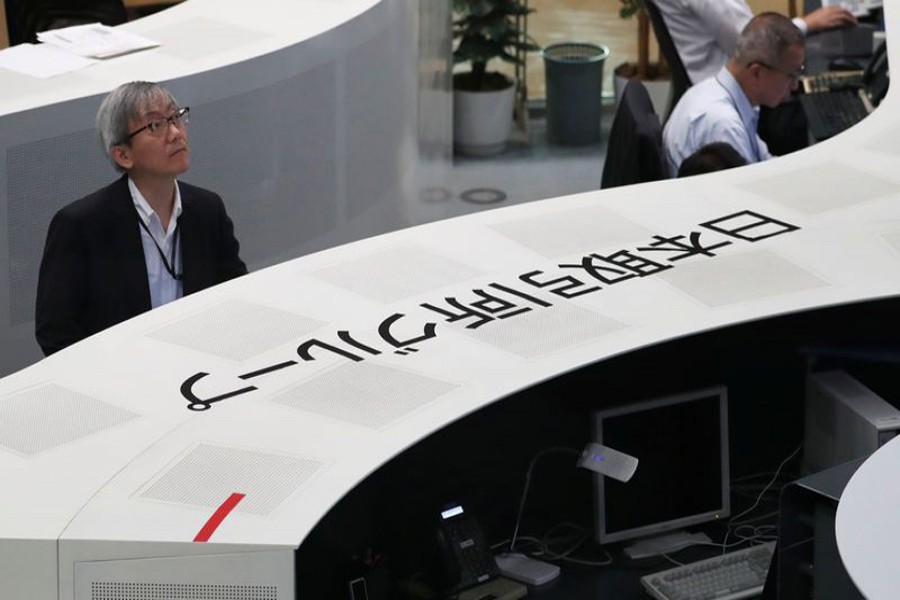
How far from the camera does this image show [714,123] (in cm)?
496

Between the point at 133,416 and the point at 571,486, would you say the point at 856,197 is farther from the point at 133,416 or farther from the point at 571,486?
the point at 133,416

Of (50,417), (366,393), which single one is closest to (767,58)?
(366,393)

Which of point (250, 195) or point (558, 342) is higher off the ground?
point (558, 342)

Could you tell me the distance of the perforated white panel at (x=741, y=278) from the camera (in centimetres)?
335

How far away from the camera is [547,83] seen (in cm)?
802

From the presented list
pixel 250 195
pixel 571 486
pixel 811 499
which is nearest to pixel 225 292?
pixel 571 486

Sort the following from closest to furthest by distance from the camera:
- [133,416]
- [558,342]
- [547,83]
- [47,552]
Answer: [47,552], [133,416], [558,342], [547,83]

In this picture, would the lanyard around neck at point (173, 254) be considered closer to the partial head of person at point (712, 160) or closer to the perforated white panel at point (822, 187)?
the perforated white panel at point (822, 187)

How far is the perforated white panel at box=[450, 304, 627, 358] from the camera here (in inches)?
124

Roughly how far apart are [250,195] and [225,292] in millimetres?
2059

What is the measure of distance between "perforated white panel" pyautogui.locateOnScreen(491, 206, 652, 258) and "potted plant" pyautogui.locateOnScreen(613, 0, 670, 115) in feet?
13.8

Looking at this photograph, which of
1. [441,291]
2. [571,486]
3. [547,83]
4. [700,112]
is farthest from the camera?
[547,83]

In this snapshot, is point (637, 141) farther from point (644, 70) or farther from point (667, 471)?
point (644, 70)

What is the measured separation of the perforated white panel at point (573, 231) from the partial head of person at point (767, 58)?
4.91 feet
